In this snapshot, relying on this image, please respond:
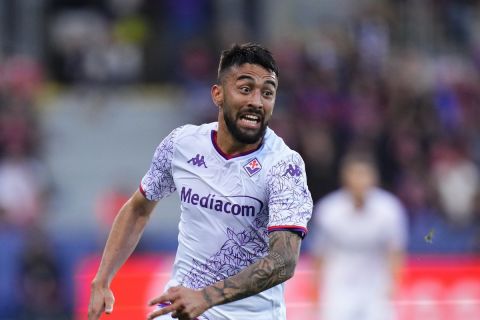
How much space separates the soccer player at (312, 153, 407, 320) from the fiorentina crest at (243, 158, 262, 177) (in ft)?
16.6

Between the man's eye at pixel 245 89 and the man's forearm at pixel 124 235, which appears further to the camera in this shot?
the man's forearm at pixel 124 235

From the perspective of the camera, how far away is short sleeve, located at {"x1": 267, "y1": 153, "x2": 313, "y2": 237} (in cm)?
545

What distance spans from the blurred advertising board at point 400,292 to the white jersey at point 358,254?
0.40 metres

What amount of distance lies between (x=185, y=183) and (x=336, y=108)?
1065 centimetres

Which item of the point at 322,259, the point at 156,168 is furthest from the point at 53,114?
the point at 156,168

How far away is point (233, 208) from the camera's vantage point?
5.70 meters

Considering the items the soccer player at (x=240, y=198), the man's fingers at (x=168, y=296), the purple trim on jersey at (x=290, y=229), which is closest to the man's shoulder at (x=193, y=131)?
the soccer player at (x=240, y=198)

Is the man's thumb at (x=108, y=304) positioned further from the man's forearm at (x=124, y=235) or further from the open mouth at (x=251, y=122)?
the open mouth at (x=251, y=122)

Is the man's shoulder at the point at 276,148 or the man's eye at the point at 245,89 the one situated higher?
the man's eye at the point at 245,89

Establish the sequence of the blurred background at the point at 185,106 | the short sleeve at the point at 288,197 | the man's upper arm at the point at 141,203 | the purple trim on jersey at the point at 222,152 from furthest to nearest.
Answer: the blurred background at the point at 185,106
the man's upper arm at the point at 141,203
the purple trim on jersey at the point at 222,152
the short sleeve at the point at 288,197

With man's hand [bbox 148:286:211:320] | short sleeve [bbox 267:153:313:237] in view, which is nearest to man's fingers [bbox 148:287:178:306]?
man's hand [bbox 148:286:211:320]

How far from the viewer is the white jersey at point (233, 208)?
5.59 meters

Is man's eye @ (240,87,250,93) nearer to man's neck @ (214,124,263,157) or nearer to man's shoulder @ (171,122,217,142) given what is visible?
man's neck @ (214,124,263,157)

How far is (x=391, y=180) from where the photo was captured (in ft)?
51.6
